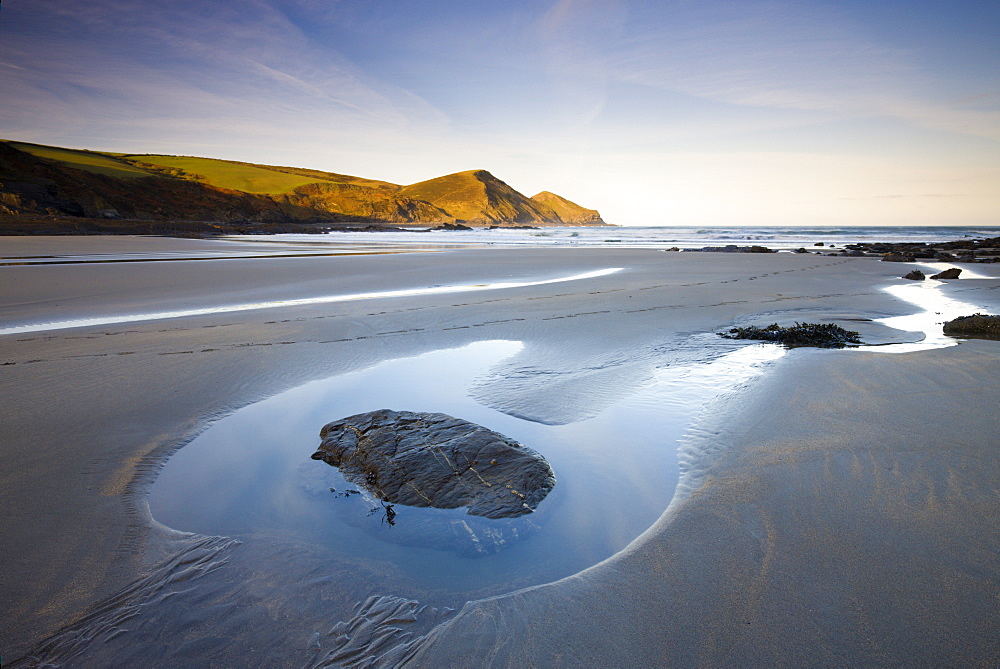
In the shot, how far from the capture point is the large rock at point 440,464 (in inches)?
90.9

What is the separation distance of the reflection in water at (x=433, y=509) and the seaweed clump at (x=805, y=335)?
6.27ft

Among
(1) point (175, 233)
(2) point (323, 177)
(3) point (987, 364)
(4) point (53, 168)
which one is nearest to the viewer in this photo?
(3) point (987, 364)

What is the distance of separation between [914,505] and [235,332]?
625cm

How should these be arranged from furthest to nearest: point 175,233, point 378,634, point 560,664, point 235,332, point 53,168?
point 53,168, point 175,233, point 235,332, point 378,634, point 560,664

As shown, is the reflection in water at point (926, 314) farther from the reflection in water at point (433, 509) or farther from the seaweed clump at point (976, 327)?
the reflection in water at point (433, 509)

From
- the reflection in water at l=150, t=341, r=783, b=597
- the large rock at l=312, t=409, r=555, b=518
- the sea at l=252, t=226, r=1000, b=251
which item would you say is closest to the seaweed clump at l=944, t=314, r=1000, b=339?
the reflection in water at l=150, t=341, r=783, b=597

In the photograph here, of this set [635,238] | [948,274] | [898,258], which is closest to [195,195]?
[635,238]

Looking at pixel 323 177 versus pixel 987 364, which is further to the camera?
pixel 323 177

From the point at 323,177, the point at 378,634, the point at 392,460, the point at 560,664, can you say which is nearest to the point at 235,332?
the point at 392,460

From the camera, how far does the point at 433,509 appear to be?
226cm

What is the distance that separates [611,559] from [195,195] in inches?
2713

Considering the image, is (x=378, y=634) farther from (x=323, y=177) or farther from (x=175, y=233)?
(x=323, y=177)

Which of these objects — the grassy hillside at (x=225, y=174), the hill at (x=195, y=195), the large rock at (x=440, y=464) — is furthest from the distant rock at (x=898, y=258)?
the grassy hillside at (x=225, y=174)

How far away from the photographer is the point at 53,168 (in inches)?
1558
